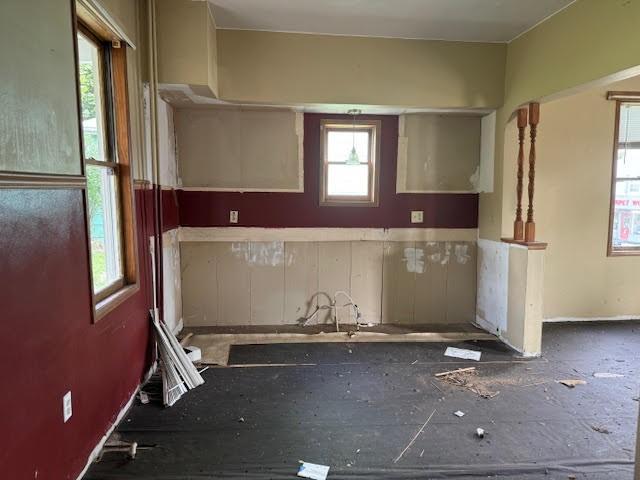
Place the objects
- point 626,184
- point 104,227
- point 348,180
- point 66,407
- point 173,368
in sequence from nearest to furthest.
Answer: point 66,407, point 104,227, point 173,368, point 348,180, point 626,184

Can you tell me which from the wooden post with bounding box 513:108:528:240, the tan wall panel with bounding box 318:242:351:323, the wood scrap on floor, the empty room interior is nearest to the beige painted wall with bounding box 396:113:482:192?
the empty room interior

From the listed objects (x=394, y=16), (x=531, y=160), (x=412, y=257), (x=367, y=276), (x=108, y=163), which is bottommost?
(x=367, y=276)

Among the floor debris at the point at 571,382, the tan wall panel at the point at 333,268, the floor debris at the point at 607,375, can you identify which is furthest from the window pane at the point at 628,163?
the tan wall panel at the point at 333,268

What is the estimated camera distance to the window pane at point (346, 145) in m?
4.24

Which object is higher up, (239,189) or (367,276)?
(239,189)

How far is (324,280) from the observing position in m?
4.30

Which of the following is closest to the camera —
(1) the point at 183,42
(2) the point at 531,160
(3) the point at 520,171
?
(1) the point at 183,42

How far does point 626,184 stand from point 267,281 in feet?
13.0

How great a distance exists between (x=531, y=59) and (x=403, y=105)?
108cm

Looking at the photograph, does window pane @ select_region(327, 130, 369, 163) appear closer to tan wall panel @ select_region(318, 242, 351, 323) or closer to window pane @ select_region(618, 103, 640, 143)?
tan wall panel @ select_region(318, 242, 351, 323)

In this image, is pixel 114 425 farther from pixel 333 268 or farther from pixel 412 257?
pixel 412 257

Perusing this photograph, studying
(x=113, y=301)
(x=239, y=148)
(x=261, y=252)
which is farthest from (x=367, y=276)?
(x=113, y=301)

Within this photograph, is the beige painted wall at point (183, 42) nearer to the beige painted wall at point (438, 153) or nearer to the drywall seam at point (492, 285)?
the beige painted wall at point (438, 153)

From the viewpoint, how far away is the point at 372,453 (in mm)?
2230
